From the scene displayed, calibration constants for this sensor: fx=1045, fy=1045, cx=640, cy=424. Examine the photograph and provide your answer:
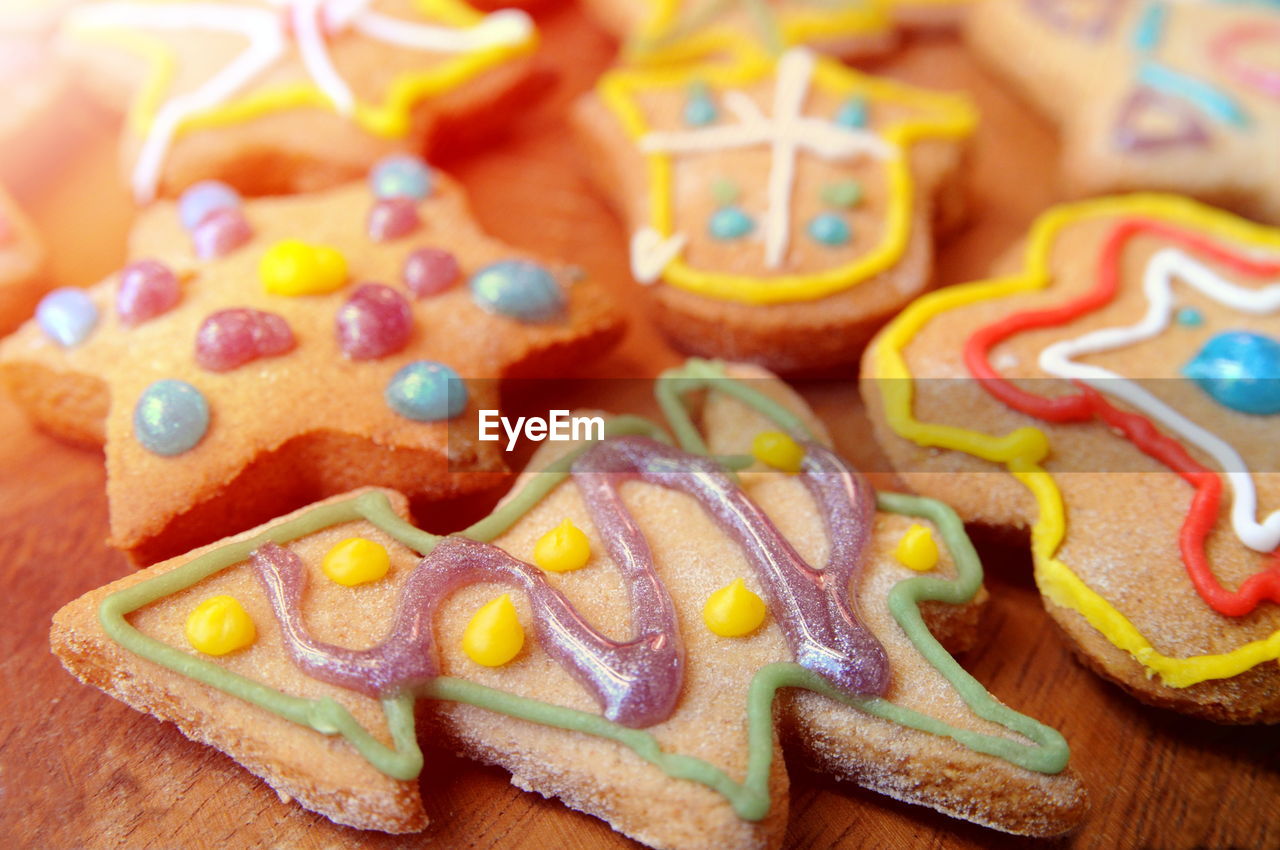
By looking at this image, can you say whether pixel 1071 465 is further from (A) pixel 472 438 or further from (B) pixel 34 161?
(B) pixel 34 161

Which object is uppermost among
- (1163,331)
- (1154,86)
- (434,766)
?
(1154,86)

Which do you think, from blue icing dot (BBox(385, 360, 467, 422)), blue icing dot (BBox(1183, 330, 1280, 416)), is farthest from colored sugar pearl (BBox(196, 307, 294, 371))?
blue icing dot (BBox(1183, 330, 1280, 416))

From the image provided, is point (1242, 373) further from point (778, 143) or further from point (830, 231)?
point (778, 143)

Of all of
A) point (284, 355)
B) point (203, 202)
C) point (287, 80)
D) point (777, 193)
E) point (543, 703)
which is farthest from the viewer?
point (287, 80)

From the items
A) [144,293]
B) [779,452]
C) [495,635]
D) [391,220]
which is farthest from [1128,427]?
[144,293]

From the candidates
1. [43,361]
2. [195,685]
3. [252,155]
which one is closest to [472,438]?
[195,685]

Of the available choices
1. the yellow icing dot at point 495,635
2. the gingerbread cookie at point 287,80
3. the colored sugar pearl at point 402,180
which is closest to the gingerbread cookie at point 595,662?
the yellow icing dot at point 495,635
